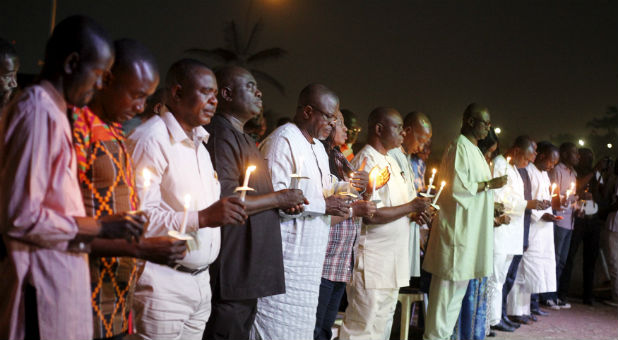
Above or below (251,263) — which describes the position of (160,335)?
below

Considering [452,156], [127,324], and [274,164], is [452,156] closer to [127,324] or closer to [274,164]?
[274,164]

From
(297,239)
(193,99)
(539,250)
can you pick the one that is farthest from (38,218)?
(539,250)

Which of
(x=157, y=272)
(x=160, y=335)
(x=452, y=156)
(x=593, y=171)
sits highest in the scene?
(x=593, y=171)

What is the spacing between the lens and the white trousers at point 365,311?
5.10m

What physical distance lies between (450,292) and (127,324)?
13.0 ft

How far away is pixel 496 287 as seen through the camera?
688 centimetres


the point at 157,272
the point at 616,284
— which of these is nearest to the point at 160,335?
the point at 157,272

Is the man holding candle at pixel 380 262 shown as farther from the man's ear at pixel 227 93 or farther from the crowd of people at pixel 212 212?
the man's ear at pixel 227 93

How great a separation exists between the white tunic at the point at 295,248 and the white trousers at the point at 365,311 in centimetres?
108

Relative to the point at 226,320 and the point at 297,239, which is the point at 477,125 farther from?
the point at 226,320

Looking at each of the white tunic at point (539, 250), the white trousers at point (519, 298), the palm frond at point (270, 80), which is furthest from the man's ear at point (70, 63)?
the palm frond at point (270, 80)

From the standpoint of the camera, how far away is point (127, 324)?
2.43 m

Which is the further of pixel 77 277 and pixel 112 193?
pixel 112 193

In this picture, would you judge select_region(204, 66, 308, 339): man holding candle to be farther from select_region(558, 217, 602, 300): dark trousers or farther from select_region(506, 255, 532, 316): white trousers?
select_region(558, 217, 602, 300): dark trousers
